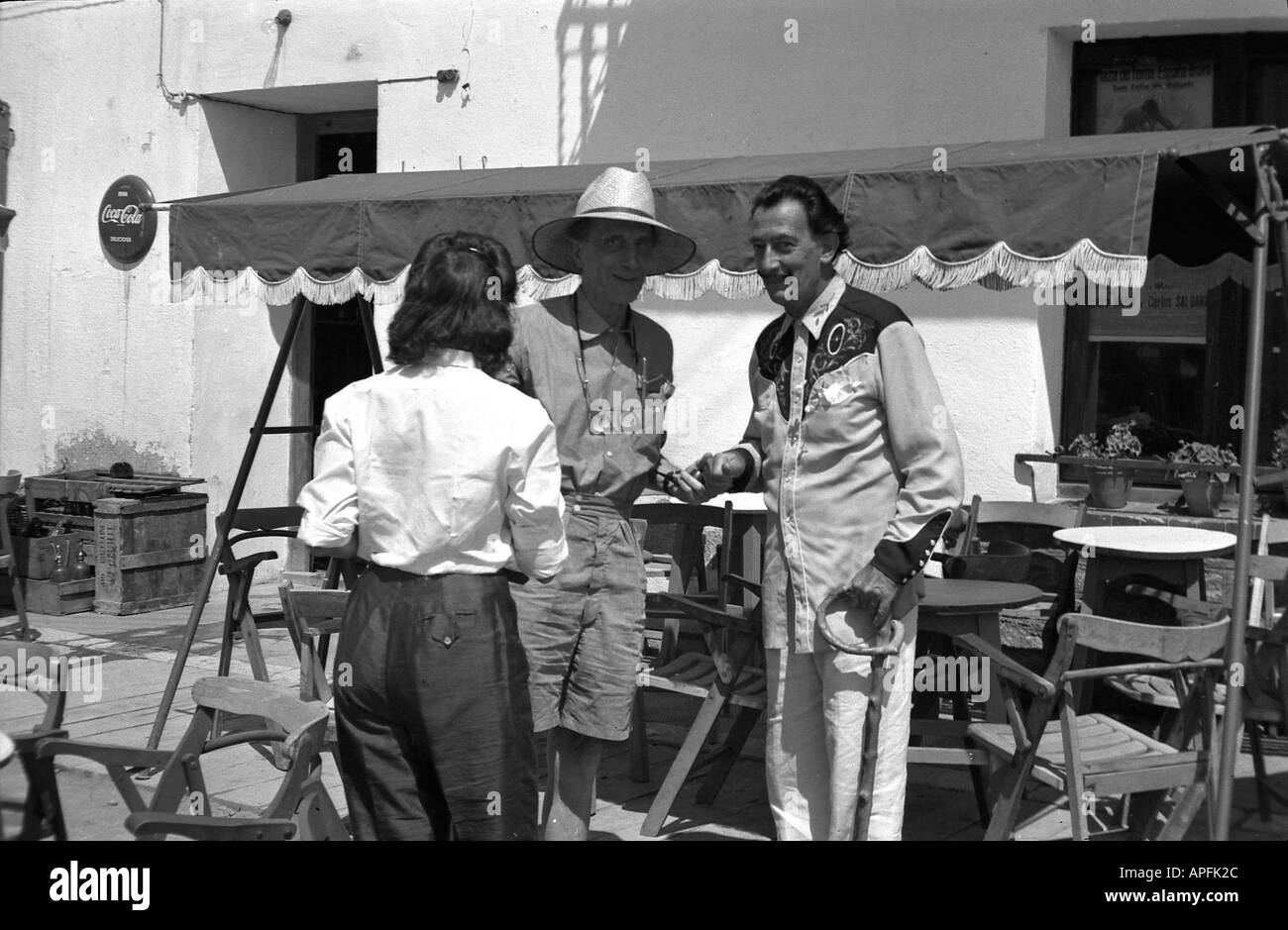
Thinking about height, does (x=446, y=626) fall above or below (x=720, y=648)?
above

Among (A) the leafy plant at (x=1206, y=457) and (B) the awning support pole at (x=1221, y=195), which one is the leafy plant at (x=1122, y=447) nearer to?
(A) the leafy plant at (x=1206, y=457)

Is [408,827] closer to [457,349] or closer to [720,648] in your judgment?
[457,349]

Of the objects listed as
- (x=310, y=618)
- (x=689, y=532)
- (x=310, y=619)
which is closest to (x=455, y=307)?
(x=310, y=618)

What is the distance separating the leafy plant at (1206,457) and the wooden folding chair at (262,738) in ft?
15.6

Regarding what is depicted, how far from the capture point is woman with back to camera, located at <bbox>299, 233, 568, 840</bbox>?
3.00m

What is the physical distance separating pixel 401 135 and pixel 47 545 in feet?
11.0

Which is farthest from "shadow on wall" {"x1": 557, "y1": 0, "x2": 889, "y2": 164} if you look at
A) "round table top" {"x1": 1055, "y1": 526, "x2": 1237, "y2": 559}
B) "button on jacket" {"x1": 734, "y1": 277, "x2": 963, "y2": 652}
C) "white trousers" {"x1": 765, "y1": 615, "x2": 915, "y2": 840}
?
"white trousers" {"x1": 765, "y1": 615, "x2": 915, "y2": 840}

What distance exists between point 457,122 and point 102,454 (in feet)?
11.5

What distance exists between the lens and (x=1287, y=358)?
704 cm

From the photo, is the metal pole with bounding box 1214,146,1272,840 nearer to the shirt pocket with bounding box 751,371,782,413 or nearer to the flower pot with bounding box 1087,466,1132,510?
the shirt pocket with bounding box 751,371,782,413

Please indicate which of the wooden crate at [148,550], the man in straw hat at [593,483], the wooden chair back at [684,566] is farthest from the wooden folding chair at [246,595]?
the wooden crate at [148,550]

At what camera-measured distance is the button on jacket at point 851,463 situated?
11.4ft
